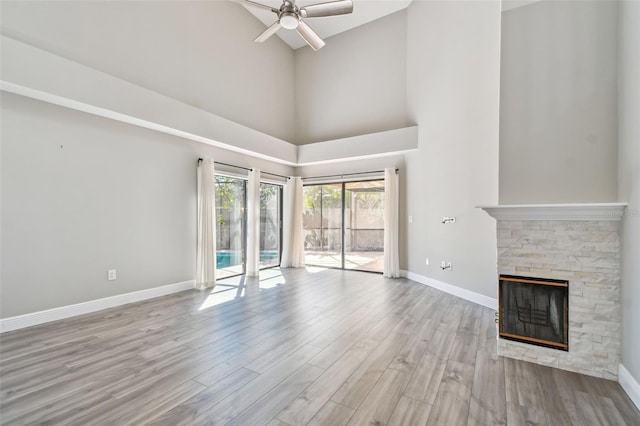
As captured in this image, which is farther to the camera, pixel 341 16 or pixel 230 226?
pixel 341 16

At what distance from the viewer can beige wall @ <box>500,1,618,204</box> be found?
2.36 m

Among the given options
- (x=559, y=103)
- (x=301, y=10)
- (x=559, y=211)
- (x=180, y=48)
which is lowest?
(x=559, y=211)

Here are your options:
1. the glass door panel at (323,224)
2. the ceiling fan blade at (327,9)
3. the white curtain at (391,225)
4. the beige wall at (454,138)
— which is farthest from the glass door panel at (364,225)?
the ceiling fan blade at (327,9)

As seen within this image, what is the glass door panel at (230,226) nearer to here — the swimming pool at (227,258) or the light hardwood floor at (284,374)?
the swimming pool at (227,258)

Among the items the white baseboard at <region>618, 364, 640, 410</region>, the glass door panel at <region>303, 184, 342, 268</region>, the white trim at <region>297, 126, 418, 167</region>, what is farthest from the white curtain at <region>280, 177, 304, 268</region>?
the white baseboard at <region>618, 364, 640, 410</region>

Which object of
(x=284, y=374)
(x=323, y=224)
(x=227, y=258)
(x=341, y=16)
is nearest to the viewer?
(x=284, y=374)

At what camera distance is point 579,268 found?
2404 mm

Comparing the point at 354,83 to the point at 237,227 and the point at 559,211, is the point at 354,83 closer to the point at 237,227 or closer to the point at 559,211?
the point at 237,227

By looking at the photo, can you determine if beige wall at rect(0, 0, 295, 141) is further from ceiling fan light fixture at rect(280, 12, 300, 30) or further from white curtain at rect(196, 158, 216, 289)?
ceiling fan light fixture at rect(280, 12, 300, 30)

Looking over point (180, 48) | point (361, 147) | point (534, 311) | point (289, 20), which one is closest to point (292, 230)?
point (361, 147)

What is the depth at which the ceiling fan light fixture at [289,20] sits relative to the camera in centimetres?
344

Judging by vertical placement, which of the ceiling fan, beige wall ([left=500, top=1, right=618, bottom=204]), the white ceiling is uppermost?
the white ceiling

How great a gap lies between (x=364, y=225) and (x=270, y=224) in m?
2.33

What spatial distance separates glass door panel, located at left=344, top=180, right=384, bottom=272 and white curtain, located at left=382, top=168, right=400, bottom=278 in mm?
403
